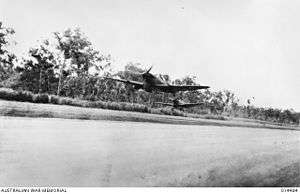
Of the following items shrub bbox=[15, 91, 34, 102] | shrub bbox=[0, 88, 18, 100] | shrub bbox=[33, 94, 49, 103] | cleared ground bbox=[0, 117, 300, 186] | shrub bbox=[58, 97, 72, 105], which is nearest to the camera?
cleared ground bbox=[0, 117, 300, 186]

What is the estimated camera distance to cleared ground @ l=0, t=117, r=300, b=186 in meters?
6.77

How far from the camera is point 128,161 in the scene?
7961 mm

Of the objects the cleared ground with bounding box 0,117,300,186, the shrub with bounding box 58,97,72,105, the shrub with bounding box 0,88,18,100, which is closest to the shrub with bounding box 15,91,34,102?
the shrub with bounding box 0,88,18,100

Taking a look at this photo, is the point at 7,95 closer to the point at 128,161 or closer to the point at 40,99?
the point at 40,99

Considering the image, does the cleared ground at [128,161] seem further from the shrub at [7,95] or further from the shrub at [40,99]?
the shrub at [40,99]

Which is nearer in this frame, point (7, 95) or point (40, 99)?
point (7, 95)

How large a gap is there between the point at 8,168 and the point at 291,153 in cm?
757

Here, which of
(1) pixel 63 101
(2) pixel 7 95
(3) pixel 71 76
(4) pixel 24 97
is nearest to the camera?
(2) pixel 7 95

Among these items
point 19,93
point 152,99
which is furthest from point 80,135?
point 152,99

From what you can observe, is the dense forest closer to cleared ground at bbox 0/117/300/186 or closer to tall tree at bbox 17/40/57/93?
tall tree at bbox 17/40/57/93

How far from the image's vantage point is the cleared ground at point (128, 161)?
6770mm

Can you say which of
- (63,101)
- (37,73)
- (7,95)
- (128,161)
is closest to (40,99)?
(7,95)

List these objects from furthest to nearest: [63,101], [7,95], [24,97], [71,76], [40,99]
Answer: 1. [71,76]
2. [63,101]
3. [40,99]
4. [24,97]
5. [7,95]

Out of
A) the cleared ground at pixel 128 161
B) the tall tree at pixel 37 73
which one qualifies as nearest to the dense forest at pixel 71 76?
the tall tree at pixel 37 73
